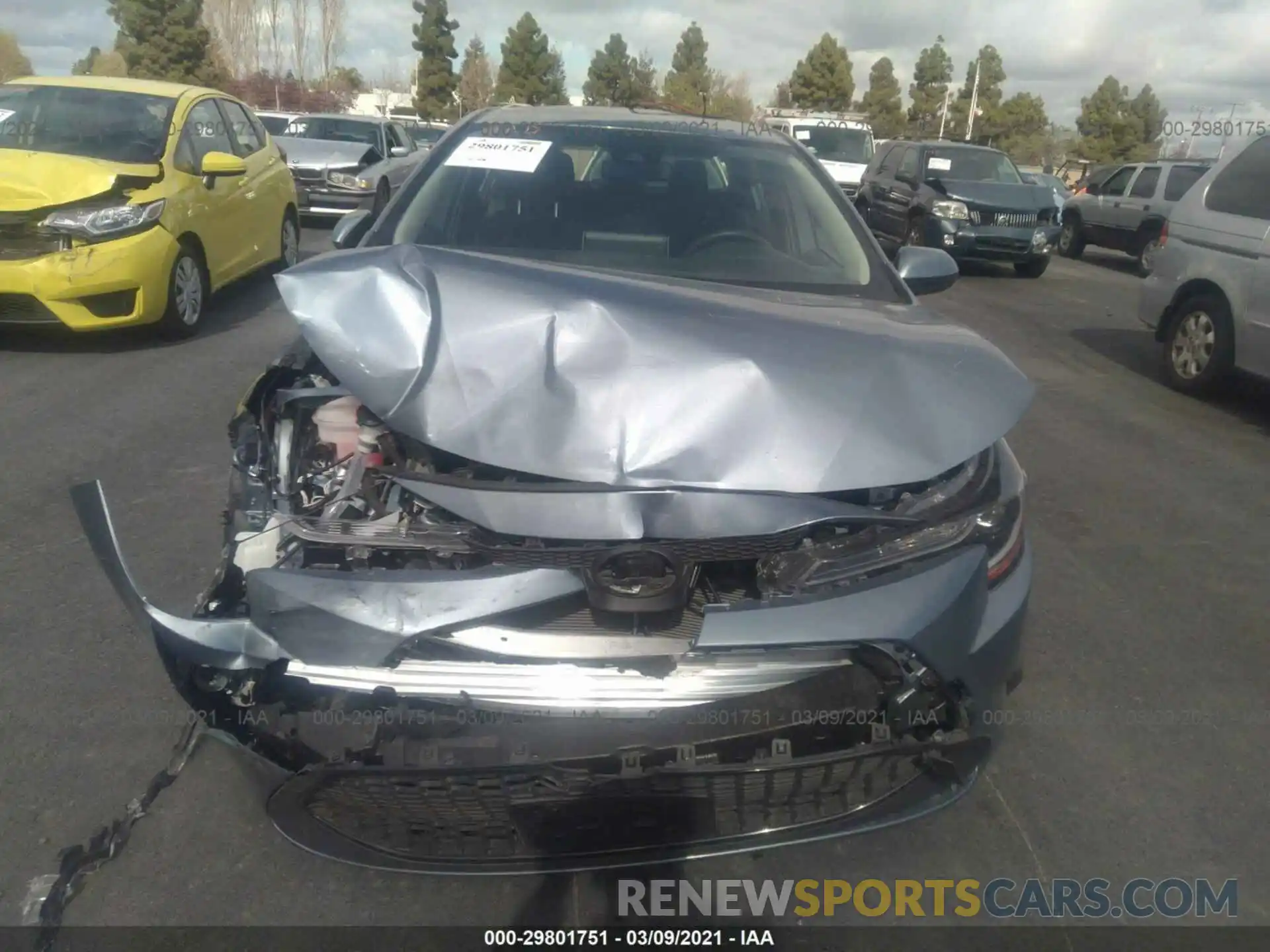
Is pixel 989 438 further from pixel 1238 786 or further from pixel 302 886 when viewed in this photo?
pixel 302 886

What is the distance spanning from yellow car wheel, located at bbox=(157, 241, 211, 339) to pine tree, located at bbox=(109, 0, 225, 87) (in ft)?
141

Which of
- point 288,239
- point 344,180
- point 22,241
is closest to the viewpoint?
point 22,241

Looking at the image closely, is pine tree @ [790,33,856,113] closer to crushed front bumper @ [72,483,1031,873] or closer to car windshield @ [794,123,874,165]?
car windshield @ [794,123,874,165]

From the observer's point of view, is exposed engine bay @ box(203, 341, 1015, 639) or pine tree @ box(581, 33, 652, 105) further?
pine tree @ box(581, 33, 652, 105)

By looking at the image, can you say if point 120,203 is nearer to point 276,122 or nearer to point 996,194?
point 996,194

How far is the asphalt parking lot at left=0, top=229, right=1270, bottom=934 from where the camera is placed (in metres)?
2.49

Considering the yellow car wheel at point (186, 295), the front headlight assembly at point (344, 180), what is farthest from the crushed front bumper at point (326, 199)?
the yellow car wheel at point (186, 295)

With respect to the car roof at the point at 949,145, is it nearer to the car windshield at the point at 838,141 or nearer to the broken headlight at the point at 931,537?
the car windshield at the point at 838,141

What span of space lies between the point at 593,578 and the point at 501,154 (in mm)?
2321

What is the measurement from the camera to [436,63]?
5303 centimetres

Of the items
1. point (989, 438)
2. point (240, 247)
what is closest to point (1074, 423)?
point (989, 438)

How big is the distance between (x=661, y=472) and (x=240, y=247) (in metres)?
7.31

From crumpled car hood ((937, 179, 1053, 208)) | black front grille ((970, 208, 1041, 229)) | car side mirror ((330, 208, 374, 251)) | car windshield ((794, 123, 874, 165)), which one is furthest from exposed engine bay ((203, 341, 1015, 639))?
car windshield ((794, 123, 874, 165))

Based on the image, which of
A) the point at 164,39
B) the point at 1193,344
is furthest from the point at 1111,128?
the point at 1193,344
